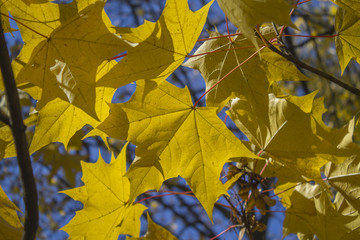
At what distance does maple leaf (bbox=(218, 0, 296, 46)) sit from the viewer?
2.78 feet

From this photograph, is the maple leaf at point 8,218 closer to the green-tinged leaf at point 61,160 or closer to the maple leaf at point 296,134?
the maple leaf at point 296,134

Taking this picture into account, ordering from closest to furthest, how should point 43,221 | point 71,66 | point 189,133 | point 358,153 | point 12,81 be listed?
point 12,81 < point 71,66 < point 189,133 < point 358,153 < point 43,221

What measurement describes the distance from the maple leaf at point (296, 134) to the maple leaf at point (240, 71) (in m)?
0.09

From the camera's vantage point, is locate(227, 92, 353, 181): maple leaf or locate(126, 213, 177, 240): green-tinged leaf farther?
locate(126, 213, 177, 240): green-tinged leaf

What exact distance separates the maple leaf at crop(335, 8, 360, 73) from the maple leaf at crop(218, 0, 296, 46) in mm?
616

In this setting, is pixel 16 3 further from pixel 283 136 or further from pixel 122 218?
pixel 283 136

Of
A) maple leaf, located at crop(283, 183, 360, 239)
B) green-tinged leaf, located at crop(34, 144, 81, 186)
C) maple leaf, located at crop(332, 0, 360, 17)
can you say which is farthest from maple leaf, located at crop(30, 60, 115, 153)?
green-tinged leaf, located at crop(34, 144, 81, 186)

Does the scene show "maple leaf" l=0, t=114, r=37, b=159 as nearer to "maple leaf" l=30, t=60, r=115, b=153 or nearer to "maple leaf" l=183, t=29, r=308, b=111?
"maple leaf" l=30, t=60, r=115, b=153

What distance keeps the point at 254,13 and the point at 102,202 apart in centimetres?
101

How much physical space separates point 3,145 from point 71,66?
0.50 meters

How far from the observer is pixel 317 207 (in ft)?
5.11

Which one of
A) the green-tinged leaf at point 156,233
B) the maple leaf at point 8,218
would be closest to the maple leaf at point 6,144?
the maple leaf at point 8,218

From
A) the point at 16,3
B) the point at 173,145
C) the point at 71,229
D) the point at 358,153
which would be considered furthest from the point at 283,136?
the point at 16,3

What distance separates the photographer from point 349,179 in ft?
5.17
